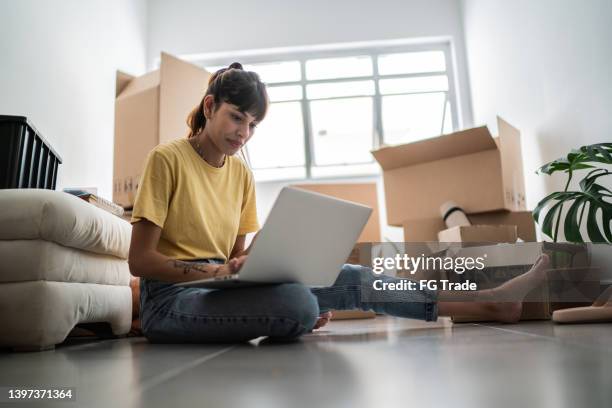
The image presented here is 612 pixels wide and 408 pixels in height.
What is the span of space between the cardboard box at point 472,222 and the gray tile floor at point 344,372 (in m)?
1.27

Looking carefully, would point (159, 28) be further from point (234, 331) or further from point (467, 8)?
point (234, 331)

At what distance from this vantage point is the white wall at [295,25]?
3881 millimetres

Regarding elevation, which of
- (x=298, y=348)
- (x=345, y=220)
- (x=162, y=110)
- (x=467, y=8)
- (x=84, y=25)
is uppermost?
(x=467, y=8)

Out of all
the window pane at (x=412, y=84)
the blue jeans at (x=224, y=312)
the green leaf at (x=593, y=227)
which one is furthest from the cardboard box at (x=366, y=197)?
the blue jeans at (x=224, y=312)

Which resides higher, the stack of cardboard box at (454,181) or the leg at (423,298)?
the stack of cardboard box at (454,181)

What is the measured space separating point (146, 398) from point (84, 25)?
9.05 ft

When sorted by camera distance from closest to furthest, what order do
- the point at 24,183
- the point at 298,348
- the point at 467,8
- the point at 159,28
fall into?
1. the point at 298,348
2. the point at 24,183
3. the point at 467,8
4. the point at 159,28

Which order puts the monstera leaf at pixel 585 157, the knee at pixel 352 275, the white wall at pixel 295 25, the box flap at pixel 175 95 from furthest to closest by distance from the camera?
the white wall at pixel 295 25 → the box flap at pixel 175 95 → the monstera leaf at pixel 585 157 → the knee at pixel 352 275

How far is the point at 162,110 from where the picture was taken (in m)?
2.46

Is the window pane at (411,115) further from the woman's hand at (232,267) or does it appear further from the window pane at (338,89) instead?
the woman's hand at (232,267)

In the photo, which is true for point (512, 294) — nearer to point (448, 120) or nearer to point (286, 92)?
point (448, 120)

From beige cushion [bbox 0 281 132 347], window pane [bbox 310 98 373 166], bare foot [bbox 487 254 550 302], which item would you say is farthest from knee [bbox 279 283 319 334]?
window pane [bbox 310 98 373 166]

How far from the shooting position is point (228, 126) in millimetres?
1219

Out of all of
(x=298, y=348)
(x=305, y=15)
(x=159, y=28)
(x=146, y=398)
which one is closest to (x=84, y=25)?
(x=159, y=28)
